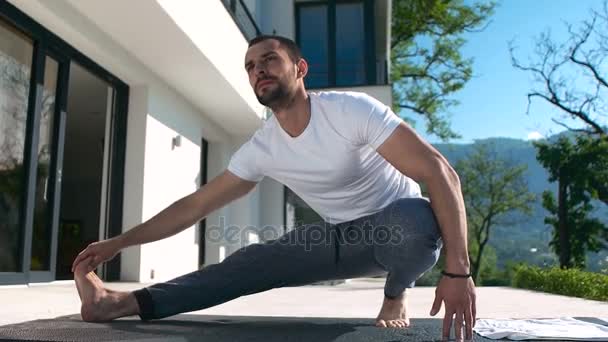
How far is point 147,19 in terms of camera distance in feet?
15.3

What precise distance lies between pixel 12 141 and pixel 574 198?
13627 millimetres

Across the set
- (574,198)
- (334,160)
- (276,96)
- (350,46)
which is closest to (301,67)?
(276,96)

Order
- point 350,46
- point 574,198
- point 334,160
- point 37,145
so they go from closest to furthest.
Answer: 1. point 334,160
2. point 37,145
3. point 350,46
4. point 574,198

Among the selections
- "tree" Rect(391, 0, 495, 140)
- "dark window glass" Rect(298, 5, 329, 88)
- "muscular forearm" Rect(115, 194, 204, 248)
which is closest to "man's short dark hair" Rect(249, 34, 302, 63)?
"muscular forearm" Rect(115, 194, 204, 248)

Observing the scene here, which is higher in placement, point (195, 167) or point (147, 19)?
point (147, 19)

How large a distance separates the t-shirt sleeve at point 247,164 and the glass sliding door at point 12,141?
8.80 feet

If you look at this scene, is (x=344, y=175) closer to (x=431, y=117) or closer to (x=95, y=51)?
(x=95, y=51)

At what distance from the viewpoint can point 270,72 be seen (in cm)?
183

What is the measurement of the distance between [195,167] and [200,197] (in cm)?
559

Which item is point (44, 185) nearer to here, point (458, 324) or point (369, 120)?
point (369, 120)

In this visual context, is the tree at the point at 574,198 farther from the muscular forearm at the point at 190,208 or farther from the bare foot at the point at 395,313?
the muscular forearm at the point at 190,208

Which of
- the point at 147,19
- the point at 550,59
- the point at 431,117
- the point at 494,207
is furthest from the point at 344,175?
the point at 494,207

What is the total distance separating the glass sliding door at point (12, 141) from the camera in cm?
390

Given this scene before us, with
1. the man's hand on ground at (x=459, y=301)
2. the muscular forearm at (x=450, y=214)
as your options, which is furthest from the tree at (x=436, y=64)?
the man's hand on ground at (x=459, y=301)
